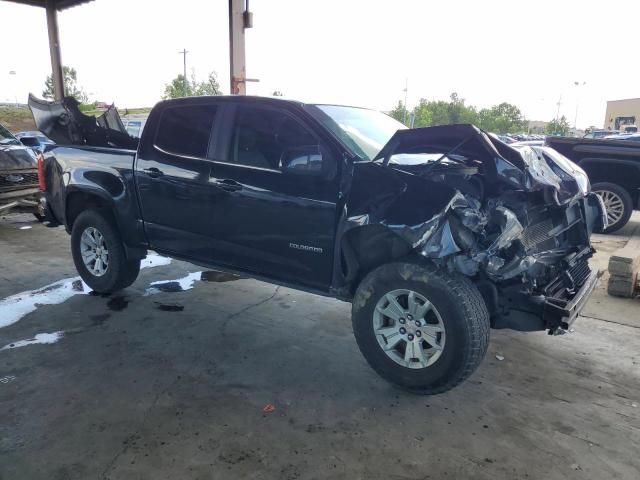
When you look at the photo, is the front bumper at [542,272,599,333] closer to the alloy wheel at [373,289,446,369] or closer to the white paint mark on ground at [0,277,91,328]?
the alloy wheel at [373,289,446,369]

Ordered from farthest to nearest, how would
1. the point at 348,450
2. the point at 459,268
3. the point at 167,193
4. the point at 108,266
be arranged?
the point at 108,266
the point at 167,193
the point at 459,268
the point at 348,450

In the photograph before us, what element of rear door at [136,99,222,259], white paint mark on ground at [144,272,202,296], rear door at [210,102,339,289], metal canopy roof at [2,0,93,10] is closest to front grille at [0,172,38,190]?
white paint mark on ground at [144,272,202,296]

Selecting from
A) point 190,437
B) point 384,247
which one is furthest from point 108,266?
point 384,247

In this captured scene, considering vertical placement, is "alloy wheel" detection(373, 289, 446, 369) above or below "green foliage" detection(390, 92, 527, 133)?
below

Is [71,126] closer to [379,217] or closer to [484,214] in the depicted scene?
[379,217]

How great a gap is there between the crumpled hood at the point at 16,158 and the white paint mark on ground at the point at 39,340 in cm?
528

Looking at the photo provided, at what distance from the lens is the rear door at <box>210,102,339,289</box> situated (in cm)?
341

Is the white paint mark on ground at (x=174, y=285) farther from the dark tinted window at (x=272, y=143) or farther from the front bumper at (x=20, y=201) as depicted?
the front bumper at (x=20, y=201)

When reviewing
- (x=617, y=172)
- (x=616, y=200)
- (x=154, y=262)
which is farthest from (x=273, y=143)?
(x=617, y=172)

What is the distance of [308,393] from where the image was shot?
320 cm

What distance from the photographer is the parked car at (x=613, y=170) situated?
7.74 metres

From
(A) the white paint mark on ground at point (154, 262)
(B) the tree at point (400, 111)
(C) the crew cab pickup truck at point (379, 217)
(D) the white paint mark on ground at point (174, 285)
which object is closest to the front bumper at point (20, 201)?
(A) the white paint mark on ground at point (154, 262)

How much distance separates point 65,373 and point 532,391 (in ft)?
10.7

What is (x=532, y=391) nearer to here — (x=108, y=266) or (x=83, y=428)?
(x=83, y=428)
